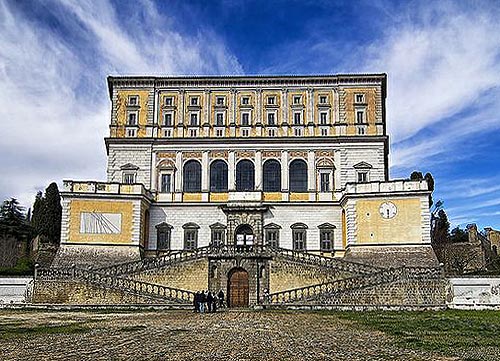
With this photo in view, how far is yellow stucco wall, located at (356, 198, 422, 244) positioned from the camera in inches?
1678

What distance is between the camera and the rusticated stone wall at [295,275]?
37.5 metres

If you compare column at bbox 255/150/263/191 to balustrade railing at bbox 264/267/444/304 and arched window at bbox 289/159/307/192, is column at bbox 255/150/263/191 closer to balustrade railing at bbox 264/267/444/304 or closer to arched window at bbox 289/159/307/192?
arched window at bbox 289/159/307/192

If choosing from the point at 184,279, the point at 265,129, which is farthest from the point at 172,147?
the point at 184,279

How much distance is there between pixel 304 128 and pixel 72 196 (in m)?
19.7

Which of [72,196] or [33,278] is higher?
[72,196]

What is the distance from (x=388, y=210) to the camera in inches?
1710

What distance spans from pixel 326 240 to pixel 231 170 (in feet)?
32.0

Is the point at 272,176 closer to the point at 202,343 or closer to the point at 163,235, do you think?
the point at 163,235

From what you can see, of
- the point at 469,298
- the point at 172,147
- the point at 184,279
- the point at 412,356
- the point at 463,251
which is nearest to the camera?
the point at 412,356

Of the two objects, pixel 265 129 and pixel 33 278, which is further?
pixel 265 129

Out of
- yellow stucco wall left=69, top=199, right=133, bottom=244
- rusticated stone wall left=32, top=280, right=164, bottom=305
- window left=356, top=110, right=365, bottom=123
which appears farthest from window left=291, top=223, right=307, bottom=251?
rusticated stone wall left=32, top=280, right=164, bottom=305

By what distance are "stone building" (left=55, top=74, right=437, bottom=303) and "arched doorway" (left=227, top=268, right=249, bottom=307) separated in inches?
206

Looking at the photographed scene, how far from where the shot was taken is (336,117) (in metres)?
50.1

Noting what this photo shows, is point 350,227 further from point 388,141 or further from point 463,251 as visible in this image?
point 463,251
